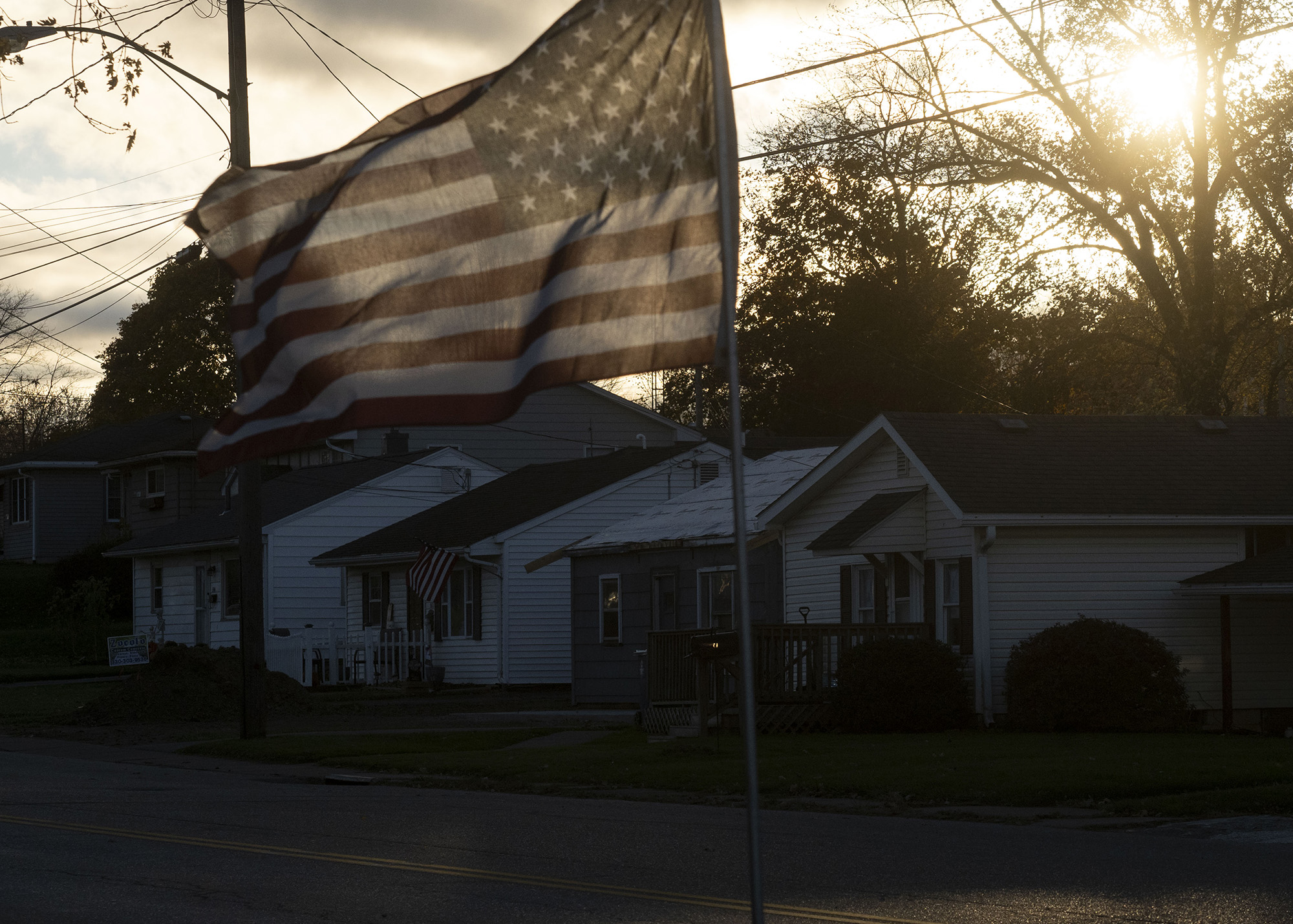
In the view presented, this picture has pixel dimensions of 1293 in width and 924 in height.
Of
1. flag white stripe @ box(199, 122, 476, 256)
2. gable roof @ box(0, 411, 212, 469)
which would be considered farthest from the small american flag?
flag white stripe @ box(199, 122, 476, 256)

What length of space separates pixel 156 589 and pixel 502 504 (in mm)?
15297

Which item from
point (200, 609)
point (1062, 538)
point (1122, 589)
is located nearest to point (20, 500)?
point (200, 609)

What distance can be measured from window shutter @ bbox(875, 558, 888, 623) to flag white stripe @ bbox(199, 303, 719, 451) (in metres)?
20.1

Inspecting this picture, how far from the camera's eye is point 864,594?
90.2ft

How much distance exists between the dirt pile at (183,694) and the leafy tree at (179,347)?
3994 cm

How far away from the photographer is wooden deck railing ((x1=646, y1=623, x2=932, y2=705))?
23578 millimetres

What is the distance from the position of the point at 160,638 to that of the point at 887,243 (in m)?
26.3

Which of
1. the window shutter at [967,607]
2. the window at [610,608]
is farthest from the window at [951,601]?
the window at [610,608]

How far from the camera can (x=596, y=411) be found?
172ft

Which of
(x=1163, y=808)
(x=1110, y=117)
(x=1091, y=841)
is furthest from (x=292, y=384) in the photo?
(x=1110, y=117)

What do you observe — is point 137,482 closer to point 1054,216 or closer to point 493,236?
point 1054,216

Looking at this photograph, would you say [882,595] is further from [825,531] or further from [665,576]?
[665,576]

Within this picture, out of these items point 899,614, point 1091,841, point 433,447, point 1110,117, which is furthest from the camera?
point 433,447

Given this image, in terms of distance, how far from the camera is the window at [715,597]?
98.1ft
